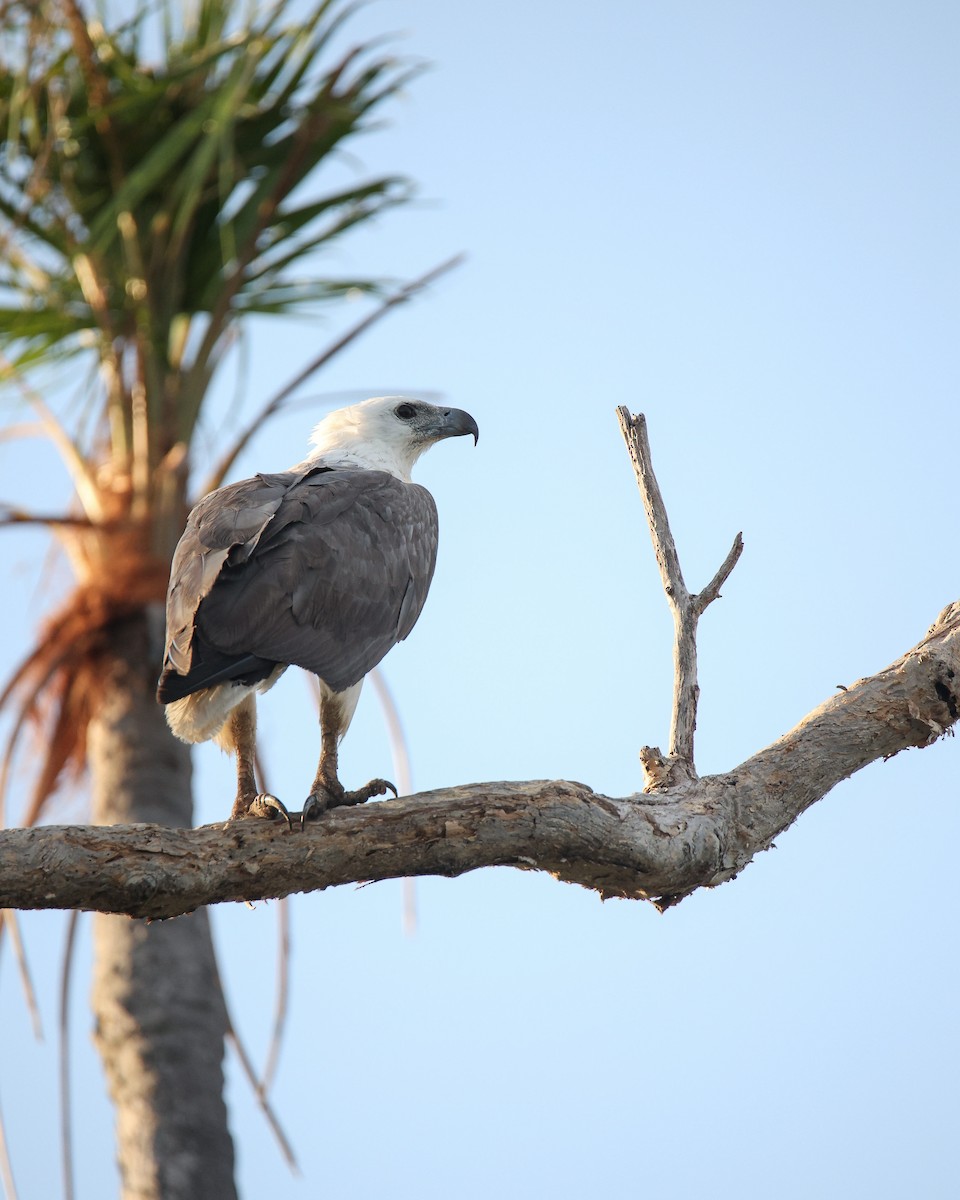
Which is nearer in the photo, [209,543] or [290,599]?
[290,599]

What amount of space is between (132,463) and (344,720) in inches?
144

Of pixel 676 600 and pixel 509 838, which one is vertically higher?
pixel 676 600

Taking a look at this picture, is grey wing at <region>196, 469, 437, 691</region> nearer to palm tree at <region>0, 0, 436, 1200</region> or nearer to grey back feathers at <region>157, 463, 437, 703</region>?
grey back feathers at <region>157, 463, 437, 703</region>

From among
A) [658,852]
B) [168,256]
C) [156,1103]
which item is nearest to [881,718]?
[658,852]

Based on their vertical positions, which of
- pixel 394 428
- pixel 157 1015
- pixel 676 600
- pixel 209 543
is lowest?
pixel 157 1015

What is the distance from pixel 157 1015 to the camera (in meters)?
6.70

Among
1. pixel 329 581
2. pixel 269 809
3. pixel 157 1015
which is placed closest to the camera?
pixel 269 809

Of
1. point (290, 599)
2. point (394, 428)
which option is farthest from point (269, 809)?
point (394, 428)

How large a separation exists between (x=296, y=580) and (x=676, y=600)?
1.23 m

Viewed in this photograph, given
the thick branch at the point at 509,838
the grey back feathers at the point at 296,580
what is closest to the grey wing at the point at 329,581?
the grey back feathers at the point at 296,580

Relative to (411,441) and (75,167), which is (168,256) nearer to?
(75,167)

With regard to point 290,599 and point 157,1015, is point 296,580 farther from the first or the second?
point 157,1015

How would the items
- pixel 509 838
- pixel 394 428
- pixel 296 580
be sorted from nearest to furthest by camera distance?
1. pixel 509 838
2. pixel 296 580
3. pixel 394 428

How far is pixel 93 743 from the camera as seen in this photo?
24.8 ft
